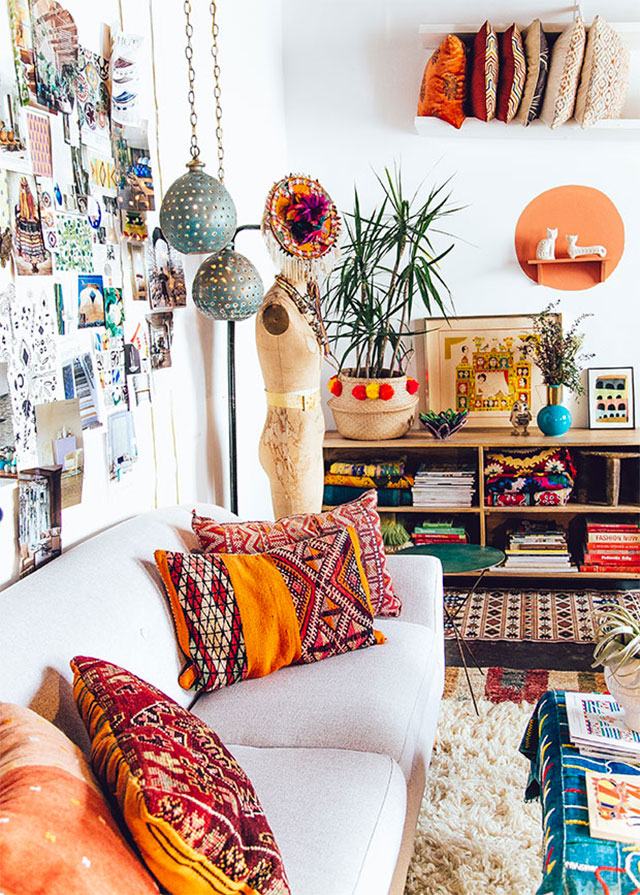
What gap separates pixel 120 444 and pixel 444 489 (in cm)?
188

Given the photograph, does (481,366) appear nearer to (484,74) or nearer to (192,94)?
(484,74)

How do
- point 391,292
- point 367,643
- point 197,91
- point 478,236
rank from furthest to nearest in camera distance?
point 478,236
point 391,292
point 197,91
point 367,643

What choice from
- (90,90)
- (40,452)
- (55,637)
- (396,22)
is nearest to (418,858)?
(55,637)

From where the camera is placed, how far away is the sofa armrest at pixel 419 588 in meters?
2.43

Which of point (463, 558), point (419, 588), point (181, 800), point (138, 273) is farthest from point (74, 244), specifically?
point (463, 558)

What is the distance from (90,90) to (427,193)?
86.7 inches

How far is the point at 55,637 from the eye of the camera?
5.21ft

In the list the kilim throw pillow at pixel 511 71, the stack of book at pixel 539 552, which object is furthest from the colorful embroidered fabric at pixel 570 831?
the kilim throw pillow at pixel 511 71

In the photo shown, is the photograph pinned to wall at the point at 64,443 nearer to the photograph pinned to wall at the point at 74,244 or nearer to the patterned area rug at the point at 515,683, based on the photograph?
the photograph pinned to wall at the point at 74,244

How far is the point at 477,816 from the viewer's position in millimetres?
2145

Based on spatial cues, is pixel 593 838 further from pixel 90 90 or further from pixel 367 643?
pixel 90 90

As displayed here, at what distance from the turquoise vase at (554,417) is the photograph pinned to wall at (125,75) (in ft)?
7.22

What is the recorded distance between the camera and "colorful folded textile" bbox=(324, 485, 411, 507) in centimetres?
396

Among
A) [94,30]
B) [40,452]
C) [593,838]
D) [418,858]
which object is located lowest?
[418,858]
